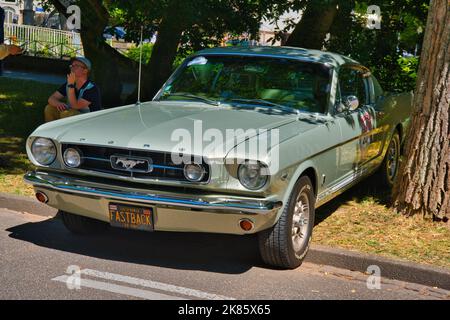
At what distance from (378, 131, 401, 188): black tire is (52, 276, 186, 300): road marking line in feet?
14.0

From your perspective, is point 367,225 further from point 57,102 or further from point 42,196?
point 57,102

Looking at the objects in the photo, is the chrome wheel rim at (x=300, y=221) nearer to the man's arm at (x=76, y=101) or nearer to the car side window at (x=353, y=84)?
the car side window at (x=353, y=84)

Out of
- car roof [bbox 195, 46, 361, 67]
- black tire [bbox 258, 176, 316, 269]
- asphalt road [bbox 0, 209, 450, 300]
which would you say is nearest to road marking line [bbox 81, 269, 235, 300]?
asphalt road [bbox 0, 209, 450, 300]

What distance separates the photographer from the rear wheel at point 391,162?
8.80 metres

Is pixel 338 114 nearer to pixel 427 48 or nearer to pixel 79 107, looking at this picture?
pixel 427 48

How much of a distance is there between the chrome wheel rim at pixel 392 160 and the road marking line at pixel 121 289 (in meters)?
4.43

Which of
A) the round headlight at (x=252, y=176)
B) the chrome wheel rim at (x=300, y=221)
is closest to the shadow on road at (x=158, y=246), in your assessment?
the chrome wheel rim at (x=300, y=221)

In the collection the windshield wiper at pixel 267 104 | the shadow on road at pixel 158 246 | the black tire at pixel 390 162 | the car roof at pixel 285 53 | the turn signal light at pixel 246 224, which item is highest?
the car roof at pixel 285 53

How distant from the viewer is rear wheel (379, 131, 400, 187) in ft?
28.9

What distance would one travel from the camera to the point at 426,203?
23.7 ft

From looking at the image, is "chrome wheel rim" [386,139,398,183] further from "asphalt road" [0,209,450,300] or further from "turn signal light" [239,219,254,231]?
"turn signal light" [239,219,254,231]

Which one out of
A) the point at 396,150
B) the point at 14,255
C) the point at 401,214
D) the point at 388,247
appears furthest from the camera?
the point at 396,150
